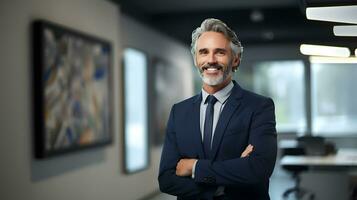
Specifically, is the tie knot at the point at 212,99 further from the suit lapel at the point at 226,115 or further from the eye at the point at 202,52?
the eye at the point at 202,52

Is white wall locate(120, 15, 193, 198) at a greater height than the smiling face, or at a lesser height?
greater

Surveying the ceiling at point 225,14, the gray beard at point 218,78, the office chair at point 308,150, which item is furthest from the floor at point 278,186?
the gray beard at point 218,78

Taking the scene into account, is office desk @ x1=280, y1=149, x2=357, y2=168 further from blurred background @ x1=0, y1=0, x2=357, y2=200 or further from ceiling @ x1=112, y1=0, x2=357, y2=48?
ceiling @ x1=112, y1=0, x2=357, y2=48

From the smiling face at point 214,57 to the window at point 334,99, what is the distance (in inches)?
310

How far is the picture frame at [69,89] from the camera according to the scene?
3589 mm

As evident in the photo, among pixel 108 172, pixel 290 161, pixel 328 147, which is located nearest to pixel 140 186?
pixel 108 172

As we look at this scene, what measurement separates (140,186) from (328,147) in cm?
250

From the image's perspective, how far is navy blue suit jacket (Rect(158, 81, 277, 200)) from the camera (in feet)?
5.18

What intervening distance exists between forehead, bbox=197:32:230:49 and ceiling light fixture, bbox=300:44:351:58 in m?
2.59

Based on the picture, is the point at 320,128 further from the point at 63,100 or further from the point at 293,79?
the point at 63,100

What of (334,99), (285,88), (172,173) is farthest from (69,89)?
(334,99)

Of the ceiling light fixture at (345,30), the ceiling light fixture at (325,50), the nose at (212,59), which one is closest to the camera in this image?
the nose at (212,59)

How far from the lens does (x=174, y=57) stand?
8.27m

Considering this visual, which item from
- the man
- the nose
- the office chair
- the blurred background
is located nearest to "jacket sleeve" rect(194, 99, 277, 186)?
the man
